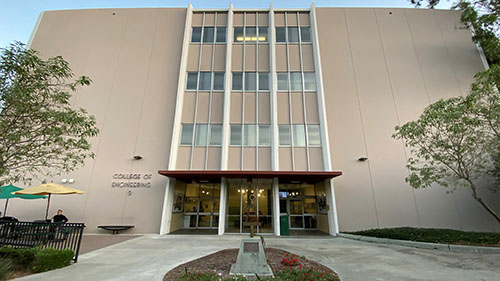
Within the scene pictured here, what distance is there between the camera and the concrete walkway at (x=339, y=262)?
17.6 feet

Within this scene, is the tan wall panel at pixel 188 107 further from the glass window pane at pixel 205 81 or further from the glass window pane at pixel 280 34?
the glass window pane at pixel 280 34

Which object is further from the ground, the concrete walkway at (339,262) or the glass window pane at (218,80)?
the glass window pane at (218,80)

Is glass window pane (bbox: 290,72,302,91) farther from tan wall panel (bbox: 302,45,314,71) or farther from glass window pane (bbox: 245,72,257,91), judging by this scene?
glass window pane (bbox: 245,72,257,91)

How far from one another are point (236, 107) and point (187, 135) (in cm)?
356

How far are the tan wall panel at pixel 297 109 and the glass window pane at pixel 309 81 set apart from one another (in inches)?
32.5

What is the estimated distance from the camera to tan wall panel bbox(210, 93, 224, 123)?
14141 millimetres

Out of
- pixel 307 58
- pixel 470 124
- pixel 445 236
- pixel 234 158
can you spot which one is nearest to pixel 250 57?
pixel 307 58

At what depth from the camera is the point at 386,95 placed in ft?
47.7

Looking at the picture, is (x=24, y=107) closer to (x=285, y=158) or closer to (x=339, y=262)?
(x=339, y=262)

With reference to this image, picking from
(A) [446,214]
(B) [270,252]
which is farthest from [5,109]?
(A) [446,214]

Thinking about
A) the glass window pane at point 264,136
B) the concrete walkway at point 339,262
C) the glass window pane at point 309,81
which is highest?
the glass window pane at point 309,81

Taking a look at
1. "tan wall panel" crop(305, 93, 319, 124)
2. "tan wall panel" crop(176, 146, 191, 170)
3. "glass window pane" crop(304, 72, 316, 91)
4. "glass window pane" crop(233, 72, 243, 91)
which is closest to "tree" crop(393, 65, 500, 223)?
"tan wall panel" crop(305, 93, 319, 124)

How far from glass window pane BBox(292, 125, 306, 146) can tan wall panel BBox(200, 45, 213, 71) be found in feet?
23.5

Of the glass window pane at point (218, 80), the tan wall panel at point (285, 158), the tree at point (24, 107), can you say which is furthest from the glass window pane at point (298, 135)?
the tree at point (24, 107)
